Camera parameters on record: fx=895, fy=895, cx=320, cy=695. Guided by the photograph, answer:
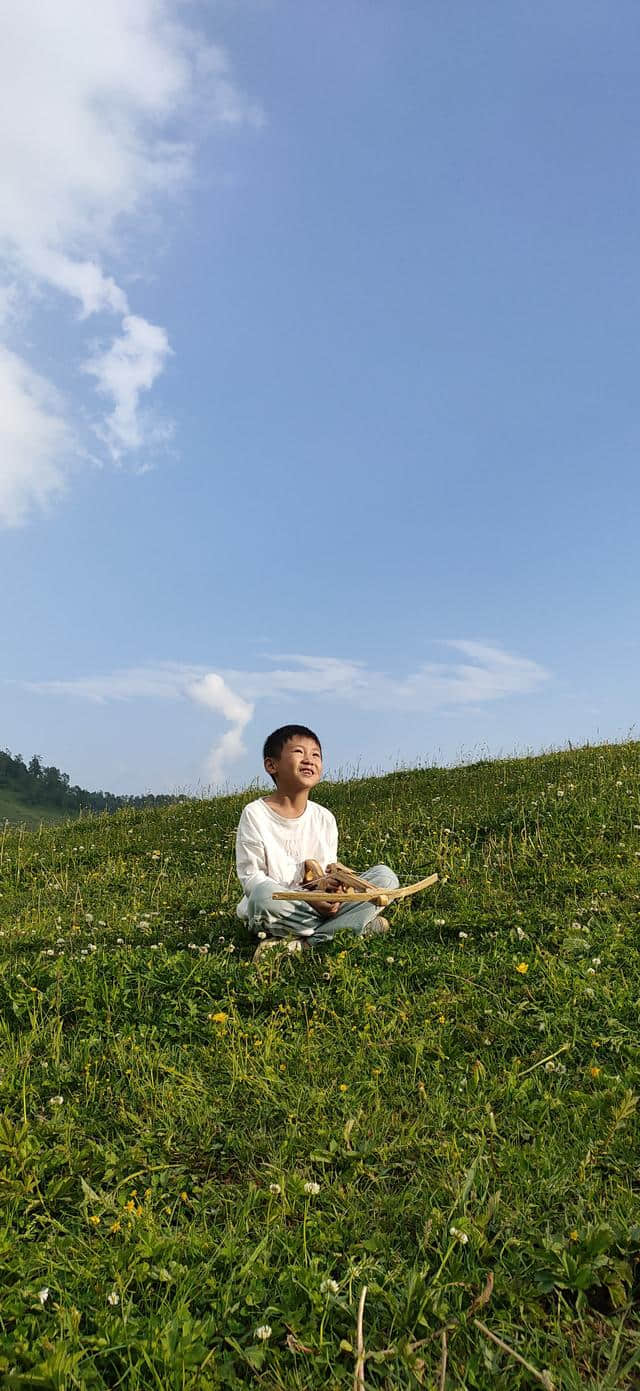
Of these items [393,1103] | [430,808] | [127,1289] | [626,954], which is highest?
[430,808]

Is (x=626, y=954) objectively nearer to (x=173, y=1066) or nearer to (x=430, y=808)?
(x=173, y=1066)

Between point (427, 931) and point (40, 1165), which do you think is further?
point (427, 931)

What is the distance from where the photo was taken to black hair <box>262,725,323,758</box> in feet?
23.9

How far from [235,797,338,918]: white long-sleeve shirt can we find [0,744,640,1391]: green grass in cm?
66

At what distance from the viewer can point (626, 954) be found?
6.61m

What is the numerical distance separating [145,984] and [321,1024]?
139 cm

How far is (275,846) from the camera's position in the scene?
721cm

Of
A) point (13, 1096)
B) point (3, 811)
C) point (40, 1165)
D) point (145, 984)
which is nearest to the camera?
point (40, 1165)

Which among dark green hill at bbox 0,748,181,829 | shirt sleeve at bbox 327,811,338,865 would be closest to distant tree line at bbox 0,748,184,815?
dark green hill at bbox 0,748,181,829

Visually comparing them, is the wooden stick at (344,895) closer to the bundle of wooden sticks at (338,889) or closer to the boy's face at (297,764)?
the bundle of wooden sticks at (338,889)

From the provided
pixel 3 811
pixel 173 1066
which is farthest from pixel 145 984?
pixel 3 811

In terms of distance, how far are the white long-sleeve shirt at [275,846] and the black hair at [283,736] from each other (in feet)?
1.44

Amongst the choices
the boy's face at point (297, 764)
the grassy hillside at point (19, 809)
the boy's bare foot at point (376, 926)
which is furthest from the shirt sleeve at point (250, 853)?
the grassy hillside at point (19, 809)

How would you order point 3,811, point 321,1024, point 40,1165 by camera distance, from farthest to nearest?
point 3,811
point 321,1024
point 40,1165
